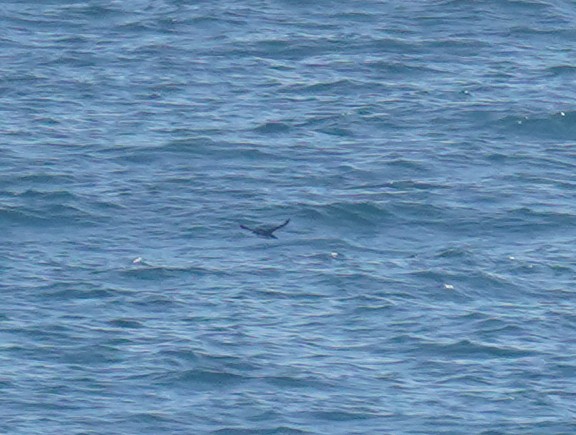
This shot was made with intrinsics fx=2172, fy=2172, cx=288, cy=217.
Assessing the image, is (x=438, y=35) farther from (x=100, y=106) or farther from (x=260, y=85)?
(x=100, y=106)

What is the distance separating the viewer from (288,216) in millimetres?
53594

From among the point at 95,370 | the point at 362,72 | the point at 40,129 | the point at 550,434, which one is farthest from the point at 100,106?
the point at 550,434

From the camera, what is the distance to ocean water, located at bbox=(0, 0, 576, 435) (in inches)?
1740

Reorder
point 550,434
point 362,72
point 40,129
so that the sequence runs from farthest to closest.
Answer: point 362,72 < point 40,129 < point 550,434

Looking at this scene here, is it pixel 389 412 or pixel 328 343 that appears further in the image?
pixel 328 343

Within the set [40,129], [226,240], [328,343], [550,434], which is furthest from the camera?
[40,129]

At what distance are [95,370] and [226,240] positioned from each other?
318 inches

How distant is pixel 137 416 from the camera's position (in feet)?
140

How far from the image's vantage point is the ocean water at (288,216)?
4419 centimetres

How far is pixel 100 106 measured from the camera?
2392 inches

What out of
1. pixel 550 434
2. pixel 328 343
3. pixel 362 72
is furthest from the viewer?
pixel 362 72

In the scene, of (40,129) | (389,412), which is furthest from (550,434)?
(40,129)

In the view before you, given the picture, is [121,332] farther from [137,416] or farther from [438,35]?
[438,35]

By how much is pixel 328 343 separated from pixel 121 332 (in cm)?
444
